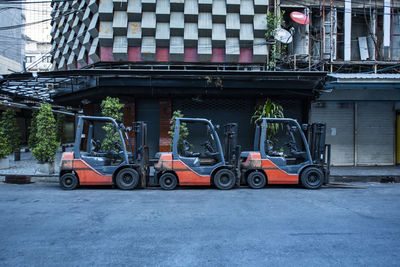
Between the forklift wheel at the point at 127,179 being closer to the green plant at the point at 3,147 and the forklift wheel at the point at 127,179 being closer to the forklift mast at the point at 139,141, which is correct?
the forklift mast at the point at 139,141

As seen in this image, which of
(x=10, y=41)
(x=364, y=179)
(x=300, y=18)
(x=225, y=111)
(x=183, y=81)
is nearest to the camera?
(x=364, y=179)

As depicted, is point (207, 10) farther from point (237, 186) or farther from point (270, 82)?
point (237, 186)

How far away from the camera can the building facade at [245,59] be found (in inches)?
515

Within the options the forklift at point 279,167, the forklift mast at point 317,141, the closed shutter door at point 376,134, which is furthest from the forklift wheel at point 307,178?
the closed shutter door at point 376,134

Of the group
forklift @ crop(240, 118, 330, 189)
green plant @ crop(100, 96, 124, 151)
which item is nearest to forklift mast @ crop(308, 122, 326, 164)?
forklift @ crop(240, 118, 330, 189)

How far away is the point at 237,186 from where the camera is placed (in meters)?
9.06

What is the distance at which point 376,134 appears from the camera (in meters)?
14.3

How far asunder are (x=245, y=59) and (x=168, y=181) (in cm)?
781

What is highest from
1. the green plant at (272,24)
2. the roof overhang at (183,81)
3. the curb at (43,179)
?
the green plant at (272,24)

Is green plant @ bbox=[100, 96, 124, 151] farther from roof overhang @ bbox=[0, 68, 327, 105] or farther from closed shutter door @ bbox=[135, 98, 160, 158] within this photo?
closed shutter door @ bbox=[135, 98, 160, 158]

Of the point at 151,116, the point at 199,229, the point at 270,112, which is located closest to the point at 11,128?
the point at 151,116

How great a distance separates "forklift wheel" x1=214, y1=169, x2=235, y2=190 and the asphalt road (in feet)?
2.79

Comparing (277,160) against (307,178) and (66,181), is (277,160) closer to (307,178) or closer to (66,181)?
(307,178)

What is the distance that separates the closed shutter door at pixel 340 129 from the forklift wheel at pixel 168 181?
9133 mm
